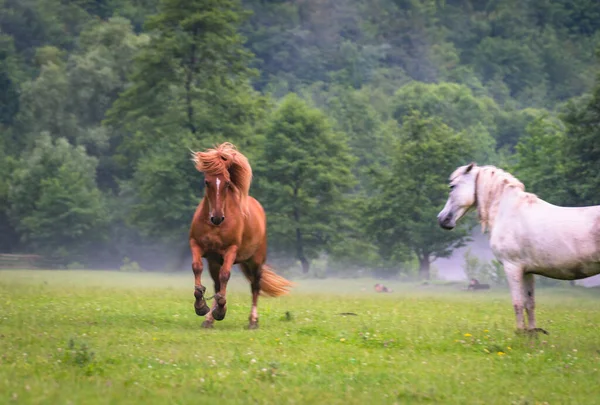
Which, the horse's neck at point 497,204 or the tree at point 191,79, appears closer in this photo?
the horse's neck at point 497,204

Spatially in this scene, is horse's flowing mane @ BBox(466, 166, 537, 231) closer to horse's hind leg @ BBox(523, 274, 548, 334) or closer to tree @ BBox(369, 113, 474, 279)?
horse's hind leg @ BBox(523, 274, 548, 334)

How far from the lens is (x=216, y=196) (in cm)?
1578

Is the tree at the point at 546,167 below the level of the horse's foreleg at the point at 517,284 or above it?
above

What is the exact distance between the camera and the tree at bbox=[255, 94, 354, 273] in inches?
2251

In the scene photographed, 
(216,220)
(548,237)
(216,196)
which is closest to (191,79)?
(216,196)

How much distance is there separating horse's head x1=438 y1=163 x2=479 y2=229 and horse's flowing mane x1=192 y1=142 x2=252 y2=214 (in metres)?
3.53

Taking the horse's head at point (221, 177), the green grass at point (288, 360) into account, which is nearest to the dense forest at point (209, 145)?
the green grass at point (288, 360)

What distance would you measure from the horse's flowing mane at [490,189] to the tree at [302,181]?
40580 mm

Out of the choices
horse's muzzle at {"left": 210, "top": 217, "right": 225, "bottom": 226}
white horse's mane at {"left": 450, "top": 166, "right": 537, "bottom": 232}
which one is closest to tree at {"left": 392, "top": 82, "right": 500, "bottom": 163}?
white horse's mane at {"left": 450, "top": 166, "right": 537, "bottom": 232}

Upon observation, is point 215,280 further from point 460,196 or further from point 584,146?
point 584,146

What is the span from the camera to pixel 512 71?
158875mm

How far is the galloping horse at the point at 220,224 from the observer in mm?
15719

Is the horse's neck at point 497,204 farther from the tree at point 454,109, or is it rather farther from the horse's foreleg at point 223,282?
the tree at point 454,109

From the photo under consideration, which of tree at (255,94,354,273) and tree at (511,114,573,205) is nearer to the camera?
tree at (511,114,573,205)
